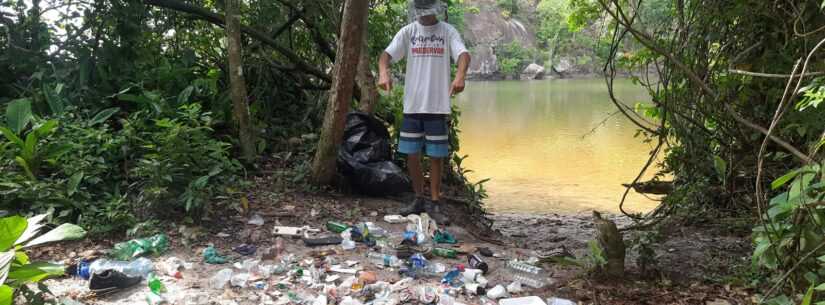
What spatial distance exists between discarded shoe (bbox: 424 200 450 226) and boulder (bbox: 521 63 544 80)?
40821 millimetres

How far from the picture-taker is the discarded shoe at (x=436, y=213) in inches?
148

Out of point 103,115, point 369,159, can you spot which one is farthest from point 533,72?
point 103,115

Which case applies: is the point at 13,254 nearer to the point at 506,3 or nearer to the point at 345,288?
the point at 345,288

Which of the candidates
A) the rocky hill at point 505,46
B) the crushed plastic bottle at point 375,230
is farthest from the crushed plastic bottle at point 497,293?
the rocky hill at point 505,46

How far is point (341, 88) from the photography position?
152 inches

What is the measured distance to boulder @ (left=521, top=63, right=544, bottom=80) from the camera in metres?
43.7

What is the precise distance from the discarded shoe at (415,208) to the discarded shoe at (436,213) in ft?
0.10

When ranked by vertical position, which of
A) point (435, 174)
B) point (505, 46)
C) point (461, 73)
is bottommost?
point (435, 174)

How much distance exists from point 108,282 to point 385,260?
1.24 meters

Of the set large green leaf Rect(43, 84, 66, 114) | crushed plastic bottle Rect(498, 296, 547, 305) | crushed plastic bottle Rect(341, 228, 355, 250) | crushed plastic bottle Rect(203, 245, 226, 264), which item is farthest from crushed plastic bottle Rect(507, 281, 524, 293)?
large green leaf Rect(43, 84, 66, 114)

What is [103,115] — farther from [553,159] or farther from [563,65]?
[563,65]

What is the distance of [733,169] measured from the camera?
4.11 meters

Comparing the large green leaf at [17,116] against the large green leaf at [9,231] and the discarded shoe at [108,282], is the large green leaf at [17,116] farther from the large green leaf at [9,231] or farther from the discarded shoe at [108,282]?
the large green leaf at [9,231]

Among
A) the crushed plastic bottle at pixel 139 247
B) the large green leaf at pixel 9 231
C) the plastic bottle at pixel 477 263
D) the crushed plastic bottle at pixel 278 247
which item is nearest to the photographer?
the large green leaf at pixel 9 231
